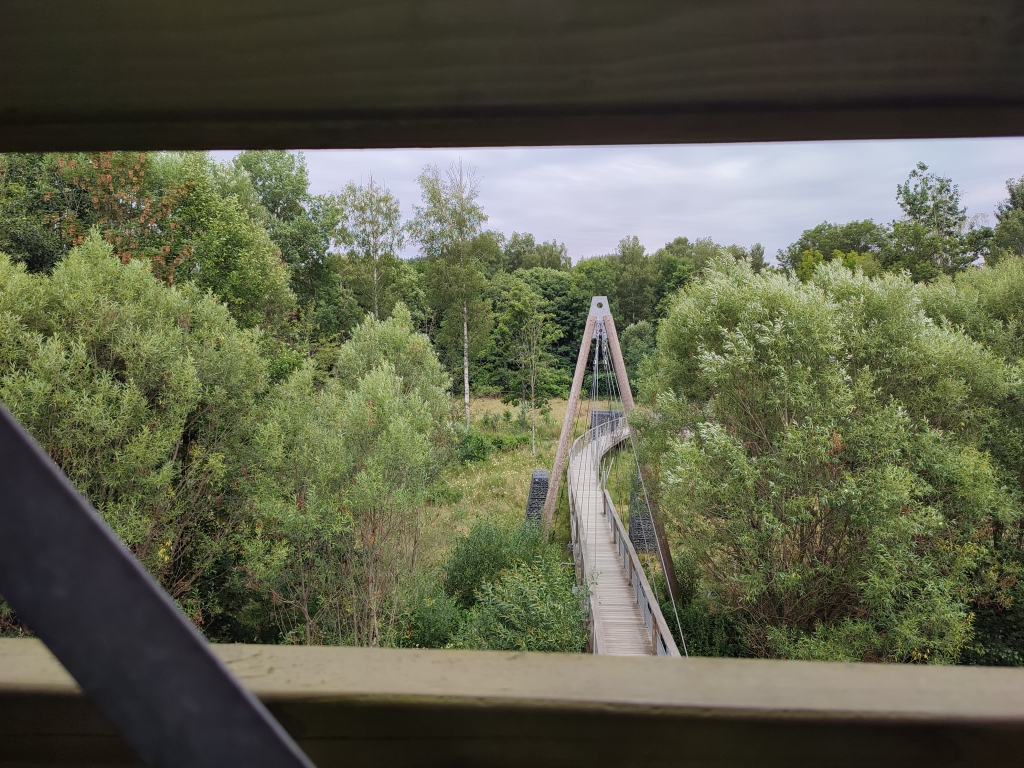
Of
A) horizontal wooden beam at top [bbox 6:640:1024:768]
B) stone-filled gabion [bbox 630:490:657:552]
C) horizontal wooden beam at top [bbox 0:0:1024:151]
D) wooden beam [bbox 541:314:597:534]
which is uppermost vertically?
horizontal wooden beam at top [bbox 0:0:1024:151]

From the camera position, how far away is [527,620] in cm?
568

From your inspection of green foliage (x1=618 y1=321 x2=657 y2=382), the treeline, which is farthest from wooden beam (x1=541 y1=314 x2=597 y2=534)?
green foliage (x1=618 y1=321 x2=657 y2=382)

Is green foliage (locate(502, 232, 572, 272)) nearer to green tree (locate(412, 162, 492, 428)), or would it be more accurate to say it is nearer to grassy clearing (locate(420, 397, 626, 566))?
grassy clearing (locate(420, 397, 626, 566))

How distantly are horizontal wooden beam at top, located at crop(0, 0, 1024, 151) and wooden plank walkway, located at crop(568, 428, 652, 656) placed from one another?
12.7 feet

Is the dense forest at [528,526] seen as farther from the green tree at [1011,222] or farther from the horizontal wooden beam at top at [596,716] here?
the green tree at [1011,222]

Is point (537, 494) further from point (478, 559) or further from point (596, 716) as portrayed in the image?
point (596, 716)

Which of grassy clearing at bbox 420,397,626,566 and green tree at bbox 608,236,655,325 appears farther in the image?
green tree at bbox 608,236,655,325

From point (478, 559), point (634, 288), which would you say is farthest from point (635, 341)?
point (478, 559)

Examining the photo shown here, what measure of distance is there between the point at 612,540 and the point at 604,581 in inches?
68.1

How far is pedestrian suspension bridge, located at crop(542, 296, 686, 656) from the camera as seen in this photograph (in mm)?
6492

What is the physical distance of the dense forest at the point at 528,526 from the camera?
5.80 metres

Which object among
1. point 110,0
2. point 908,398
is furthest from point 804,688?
point 908,398

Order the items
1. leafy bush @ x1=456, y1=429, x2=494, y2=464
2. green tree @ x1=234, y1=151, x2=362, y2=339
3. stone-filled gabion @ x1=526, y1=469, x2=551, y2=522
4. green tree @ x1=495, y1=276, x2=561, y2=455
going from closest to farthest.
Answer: stone-filled gabion @ x1=526, y1=469, x2=551, y2=522, leafy bush @ x1=456, y1=429, x2=494, y2=464, green tree @ x1=234, y1=151, x2=362, y2=339, green tree @ x1=495, y1=276, x2=561, y2=455

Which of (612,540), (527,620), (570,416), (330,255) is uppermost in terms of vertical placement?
(330,255)
